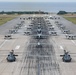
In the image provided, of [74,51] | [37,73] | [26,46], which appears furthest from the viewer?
[26,46]

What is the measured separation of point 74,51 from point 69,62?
1313 centimetres

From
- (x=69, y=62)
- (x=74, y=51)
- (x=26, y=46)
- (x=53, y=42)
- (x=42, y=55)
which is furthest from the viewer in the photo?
(x=53, y=42)

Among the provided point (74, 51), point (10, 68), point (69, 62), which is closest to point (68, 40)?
point (74, 51)

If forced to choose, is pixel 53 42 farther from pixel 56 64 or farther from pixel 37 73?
pixel 37 73

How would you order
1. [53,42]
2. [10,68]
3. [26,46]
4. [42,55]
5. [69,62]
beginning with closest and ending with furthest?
[10,68]
[69,62]
[42,55]
[26,46]
[53,42]

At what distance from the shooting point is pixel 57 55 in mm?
62906

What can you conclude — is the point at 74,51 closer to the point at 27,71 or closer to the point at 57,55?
the point at 57,55

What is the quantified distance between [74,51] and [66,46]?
6967mm

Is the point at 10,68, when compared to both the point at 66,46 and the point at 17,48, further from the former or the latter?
the point at 66,46

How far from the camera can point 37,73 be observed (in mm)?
46938

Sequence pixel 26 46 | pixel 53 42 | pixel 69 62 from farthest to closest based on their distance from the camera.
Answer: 1. pixel 53 42
2. pixel 26 46
3. pixel 69 62

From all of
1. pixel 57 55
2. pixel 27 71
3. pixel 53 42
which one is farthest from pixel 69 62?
pixel 53 42

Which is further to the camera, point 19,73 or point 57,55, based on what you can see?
point 57,55

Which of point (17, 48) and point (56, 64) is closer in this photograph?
point (56, 64)
